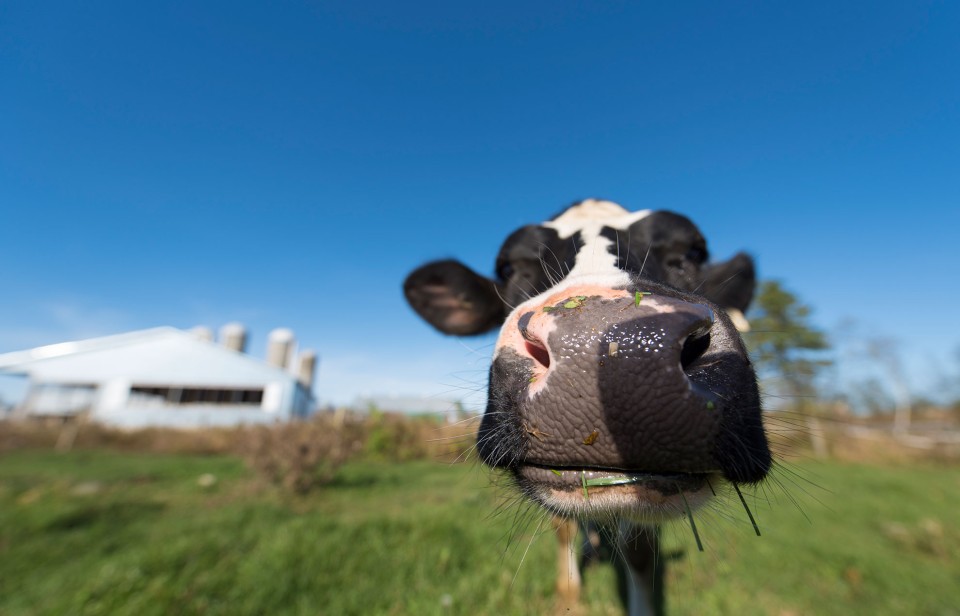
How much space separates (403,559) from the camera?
4121 mm

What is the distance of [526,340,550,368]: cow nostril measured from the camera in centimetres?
122

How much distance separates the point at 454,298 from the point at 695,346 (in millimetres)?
2774

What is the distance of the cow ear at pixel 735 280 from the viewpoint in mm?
3795

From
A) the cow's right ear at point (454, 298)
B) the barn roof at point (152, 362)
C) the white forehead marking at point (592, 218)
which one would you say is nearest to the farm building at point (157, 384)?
the barn roof at point (152, 362)

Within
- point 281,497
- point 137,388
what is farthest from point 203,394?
point 281,497

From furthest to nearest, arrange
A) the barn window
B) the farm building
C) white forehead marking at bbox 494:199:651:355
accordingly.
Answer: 1. the barn window
2. the farm building
3. white forehead marking at bbox 494:199:651:355

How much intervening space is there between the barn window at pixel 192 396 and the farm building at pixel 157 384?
0.06 m

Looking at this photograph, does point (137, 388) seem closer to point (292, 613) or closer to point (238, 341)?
point (238, 341)

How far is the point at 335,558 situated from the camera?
4035 millimetres

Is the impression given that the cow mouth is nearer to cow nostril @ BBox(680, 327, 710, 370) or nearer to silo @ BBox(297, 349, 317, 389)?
cow nostril @ BBox(680, 327, 710, 370)

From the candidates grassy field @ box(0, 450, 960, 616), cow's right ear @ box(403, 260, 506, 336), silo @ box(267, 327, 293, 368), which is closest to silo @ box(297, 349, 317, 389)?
silo @ box(267, 327, 293, 368)

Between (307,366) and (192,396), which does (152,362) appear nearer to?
(192,396)

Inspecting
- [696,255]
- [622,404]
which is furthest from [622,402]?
[696,255]

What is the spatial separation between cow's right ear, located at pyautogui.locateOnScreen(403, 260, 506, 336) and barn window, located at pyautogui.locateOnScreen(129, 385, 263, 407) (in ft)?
102
